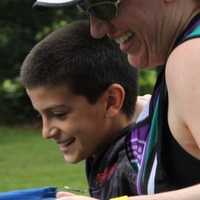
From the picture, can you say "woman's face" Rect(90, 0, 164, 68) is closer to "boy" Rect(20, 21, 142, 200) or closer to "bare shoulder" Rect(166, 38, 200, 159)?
"bare shoulder" Rect(166, 38, 200, 159)

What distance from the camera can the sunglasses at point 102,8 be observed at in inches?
93.1

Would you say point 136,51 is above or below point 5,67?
above

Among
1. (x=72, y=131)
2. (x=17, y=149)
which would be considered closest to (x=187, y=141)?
(x=72, y=131)

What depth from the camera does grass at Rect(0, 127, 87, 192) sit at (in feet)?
33.8

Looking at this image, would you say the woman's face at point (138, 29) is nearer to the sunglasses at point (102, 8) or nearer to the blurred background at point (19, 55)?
the sunglasses at point (102, 8)

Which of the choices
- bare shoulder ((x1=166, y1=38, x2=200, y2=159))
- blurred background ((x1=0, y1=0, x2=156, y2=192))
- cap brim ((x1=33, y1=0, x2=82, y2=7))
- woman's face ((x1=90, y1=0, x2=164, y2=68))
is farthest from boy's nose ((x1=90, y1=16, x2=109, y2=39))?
blurred background ((x1=0, y1=0, x2=156, y2=192))

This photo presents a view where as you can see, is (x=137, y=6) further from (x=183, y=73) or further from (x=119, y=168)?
(x=119, y=168)

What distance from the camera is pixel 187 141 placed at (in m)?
2.19

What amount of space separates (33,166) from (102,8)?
9.65m

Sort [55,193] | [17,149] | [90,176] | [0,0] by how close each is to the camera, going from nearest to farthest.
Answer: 1. [55,193]
2. [90,176]
3. [17,149]
4. [0,0]

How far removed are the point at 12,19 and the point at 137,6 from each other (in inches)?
606

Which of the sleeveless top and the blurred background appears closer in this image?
the sleeveless top

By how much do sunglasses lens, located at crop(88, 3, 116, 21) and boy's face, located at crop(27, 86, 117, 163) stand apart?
895 millimetres

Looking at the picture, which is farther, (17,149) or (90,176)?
(17,149)
